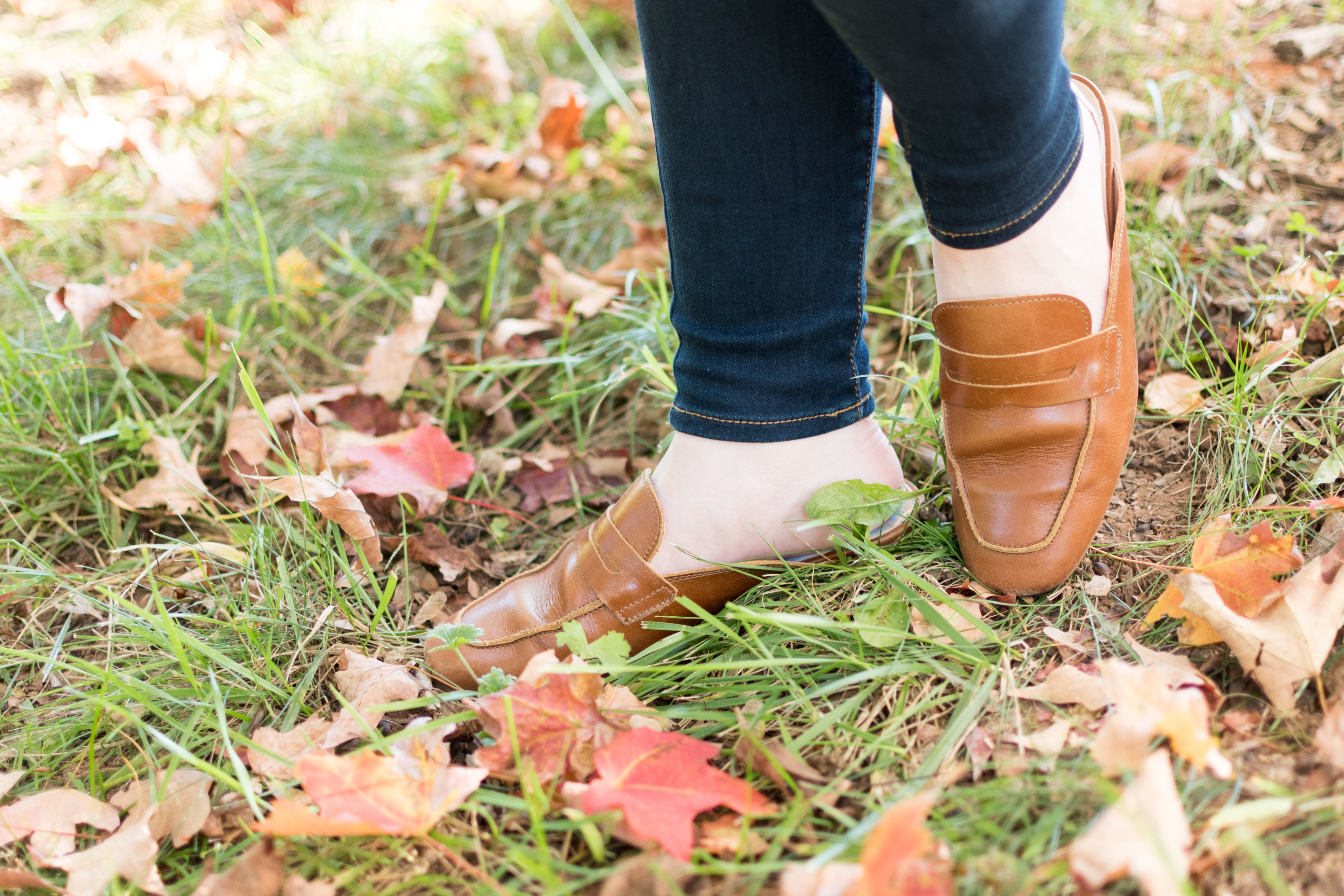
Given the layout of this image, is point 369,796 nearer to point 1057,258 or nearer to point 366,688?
point 366,688

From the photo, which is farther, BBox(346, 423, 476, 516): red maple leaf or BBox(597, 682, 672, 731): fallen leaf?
BBox(346, 423, 476, 516): red maple leaf

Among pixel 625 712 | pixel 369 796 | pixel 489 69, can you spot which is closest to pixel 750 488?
pixel 625 712

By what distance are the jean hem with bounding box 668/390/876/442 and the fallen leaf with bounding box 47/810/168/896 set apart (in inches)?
26.9

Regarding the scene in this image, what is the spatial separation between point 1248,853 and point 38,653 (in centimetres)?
131

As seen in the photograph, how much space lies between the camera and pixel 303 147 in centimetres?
205

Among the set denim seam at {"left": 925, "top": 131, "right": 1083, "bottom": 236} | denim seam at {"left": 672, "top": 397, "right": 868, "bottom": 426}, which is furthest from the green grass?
denim seam at {"left": 925, "top": 131, "right": 1083, "bottom": 236}

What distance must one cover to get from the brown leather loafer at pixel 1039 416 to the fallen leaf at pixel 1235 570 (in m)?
0.11

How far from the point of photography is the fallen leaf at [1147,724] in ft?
2.07

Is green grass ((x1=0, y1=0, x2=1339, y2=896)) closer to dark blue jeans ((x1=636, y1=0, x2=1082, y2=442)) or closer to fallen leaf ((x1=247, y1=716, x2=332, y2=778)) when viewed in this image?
fallen leaf ((x1=247, y1=716, x2=332, y2=778))

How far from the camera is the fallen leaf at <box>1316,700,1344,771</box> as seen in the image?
2.10 ft

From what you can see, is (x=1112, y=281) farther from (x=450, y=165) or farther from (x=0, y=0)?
(x=0, y=0)

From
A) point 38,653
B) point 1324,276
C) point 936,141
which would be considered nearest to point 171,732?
point 38,653

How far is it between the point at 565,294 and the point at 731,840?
1123 millimetres

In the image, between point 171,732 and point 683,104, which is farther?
point 171,732
